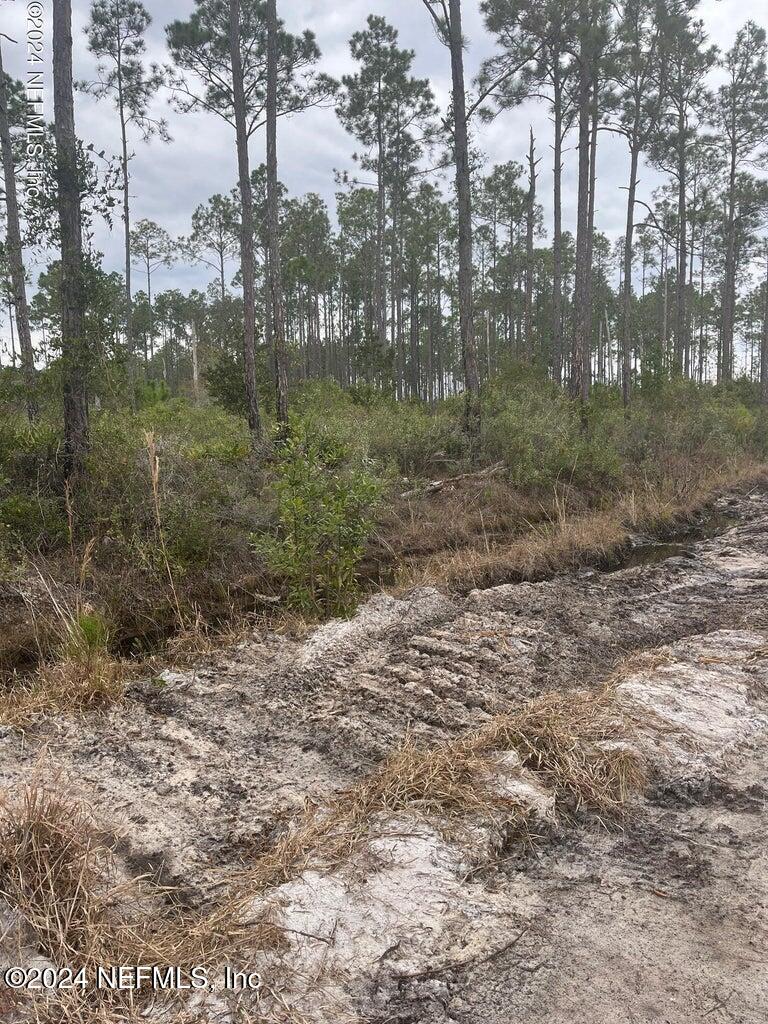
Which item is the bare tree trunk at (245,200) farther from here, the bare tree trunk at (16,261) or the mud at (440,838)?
the mud at (440,838)

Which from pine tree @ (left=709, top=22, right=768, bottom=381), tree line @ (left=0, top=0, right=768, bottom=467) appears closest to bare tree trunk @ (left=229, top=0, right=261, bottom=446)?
tree line @ (left=0, top=0, right=768, bottom=467)

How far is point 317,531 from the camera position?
5.80m

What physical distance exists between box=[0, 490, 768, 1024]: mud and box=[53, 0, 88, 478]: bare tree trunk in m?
4.08

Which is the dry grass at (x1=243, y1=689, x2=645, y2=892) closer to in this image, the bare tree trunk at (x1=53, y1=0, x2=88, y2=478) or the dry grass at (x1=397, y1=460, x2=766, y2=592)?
the dry grass at (x1=397, y1=460, x2=766, y2=592)

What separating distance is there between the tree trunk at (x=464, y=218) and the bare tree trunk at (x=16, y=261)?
24.6 feet

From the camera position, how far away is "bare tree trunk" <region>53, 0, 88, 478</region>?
23.8 ft

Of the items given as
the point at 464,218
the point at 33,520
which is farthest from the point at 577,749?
the point at 464,218

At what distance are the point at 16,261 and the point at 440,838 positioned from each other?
12189 mm

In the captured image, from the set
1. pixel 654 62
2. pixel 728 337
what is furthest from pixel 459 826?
pixel 728 337

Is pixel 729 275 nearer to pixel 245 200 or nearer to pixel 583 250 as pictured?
pixel 583 250

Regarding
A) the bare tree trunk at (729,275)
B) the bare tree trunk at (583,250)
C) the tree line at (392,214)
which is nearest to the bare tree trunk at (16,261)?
the tree line at (392,214)

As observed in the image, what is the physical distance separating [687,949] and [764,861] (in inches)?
27.8

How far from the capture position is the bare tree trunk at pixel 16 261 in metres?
8.44

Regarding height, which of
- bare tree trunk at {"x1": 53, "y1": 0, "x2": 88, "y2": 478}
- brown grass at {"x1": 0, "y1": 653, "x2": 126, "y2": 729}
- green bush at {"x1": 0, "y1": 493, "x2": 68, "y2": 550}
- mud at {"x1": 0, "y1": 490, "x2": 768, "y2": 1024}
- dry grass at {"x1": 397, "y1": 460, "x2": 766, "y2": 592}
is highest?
bare tree trunk at {"x1": 53, "y1": 0, "x2": 88, "y2": 478}
